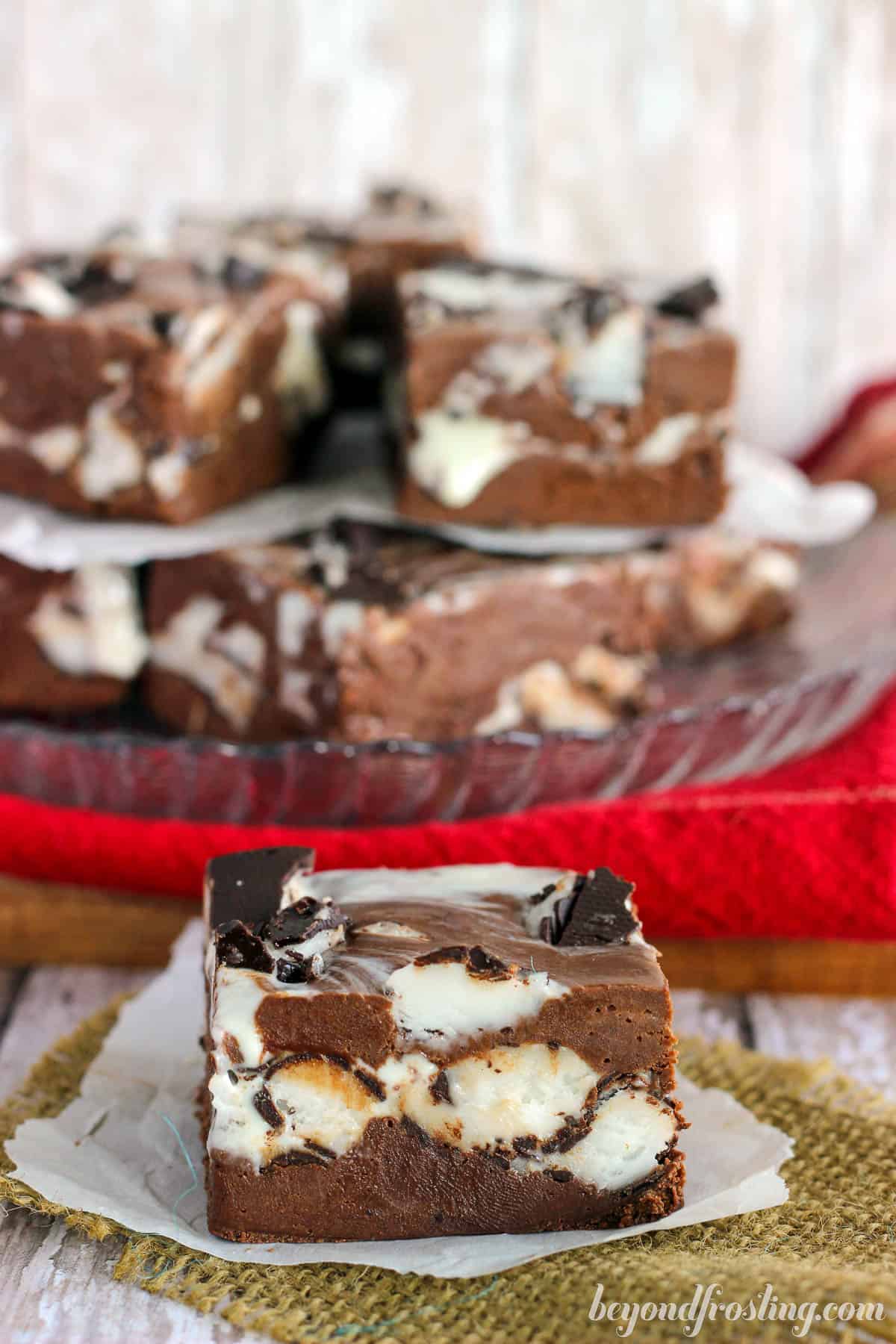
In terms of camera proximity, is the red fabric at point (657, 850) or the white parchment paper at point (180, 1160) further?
the red fabric at point (657, 850)

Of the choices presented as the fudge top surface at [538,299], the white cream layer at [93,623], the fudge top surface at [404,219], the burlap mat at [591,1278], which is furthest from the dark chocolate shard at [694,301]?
the burlap mat at [591,1278]

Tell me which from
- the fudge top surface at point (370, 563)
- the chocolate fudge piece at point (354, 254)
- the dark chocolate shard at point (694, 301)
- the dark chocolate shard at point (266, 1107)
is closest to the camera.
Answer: the dark chocolate shard at point (266, 1107)

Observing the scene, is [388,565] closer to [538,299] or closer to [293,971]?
[538,299]

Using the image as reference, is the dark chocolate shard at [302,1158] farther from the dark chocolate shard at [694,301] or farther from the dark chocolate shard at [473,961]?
the dark chocolate shard at [694,301]

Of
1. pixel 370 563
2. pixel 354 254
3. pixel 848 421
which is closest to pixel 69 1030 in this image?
pixel 370 563

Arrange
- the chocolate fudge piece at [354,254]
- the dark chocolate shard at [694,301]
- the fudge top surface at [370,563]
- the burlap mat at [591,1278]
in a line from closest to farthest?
the burlap mat at [591,1278] → the fudge top surface at [370,563] → the dark chocolate shard at [694,301] → the chocolate fudge piece at [354,254]

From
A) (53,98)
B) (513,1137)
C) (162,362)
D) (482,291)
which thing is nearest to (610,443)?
(482,291)

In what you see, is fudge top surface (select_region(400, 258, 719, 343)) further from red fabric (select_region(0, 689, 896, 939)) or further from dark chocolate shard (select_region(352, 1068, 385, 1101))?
dark chocolate shard (select_region(352, 1068, 385, 1101))
